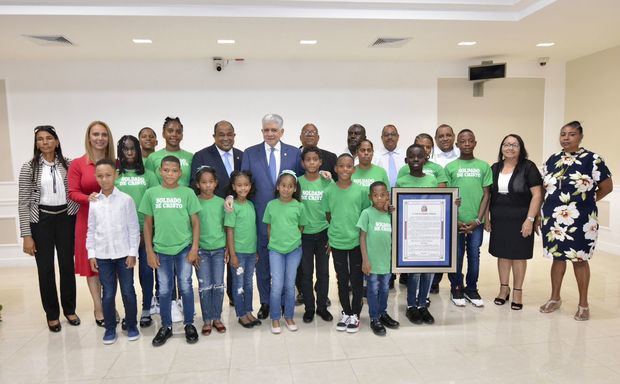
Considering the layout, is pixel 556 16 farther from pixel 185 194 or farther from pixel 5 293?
pixel 5 293

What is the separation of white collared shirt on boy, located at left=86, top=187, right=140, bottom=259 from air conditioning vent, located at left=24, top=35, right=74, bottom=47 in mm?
3073

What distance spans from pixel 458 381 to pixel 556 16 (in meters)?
4.10

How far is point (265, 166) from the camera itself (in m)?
3.55

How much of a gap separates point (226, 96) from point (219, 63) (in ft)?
1.68

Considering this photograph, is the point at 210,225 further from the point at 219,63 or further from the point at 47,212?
the point at 219,63

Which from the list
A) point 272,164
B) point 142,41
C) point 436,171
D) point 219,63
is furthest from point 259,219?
point 219,63

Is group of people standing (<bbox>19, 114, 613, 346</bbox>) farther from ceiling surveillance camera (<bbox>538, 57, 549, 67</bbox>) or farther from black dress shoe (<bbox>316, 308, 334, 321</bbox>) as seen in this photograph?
ceiling surveillance camera (<bbox>538, 57, 549, 67</bbox>)

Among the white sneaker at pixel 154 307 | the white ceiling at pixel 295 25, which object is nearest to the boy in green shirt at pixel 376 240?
the white sneaker at pixel 154 307

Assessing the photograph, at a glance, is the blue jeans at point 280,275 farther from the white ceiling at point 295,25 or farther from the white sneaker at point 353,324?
the white ceiling at point 295,25

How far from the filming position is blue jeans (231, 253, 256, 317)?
3412mm

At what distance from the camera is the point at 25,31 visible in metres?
4.70

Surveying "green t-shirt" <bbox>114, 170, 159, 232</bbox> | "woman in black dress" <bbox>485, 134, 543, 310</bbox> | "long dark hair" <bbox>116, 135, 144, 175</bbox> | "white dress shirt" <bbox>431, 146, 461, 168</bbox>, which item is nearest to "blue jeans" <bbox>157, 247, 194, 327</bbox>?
"green t-shirt" <bbox>114, 170, 159, 232</bbox>

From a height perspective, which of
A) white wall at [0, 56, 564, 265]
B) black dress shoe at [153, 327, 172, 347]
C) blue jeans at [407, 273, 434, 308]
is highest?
white wall at [0, 56, 564, 265]

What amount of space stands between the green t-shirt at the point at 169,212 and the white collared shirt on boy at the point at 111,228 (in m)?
0.16
